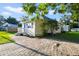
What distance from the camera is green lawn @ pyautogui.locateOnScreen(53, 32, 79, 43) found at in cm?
350

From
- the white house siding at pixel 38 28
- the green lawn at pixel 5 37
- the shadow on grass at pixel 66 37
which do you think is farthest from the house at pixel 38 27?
the green lawn at pixel 5 37

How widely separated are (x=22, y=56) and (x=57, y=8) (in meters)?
1.15

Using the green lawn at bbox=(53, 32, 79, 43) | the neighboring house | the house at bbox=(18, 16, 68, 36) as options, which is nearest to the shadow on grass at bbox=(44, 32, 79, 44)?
the green lawn at bbox=(53, 32, 79, 43)

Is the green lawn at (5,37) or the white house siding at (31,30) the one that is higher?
the white house siding at (31,30)

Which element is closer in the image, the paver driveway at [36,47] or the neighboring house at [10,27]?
the paver driveway at [36,47]

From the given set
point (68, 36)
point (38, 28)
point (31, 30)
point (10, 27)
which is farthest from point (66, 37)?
point (10, 27)

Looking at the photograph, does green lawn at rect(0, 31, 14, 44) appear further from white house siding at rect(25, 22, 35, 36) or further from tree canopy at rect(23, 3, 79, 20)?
tree canopy at rect(23, 3, 79, 20)

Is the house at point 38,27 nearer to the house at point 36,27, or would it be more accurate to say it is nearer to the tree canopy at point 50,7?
the house at point 36,27

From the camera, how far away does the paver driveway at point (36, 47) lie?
3.29 m

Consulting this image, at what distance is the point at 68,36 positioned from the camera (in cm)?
353

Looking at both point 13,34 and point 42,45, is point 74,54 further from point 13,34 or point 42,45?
point 13,34

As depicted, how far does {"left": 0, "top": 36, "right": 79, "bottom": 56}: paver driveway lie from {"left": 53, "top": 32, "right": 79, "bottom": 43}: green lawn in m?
0.12

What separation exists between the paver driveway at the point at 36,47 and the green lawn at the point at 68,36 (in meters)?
0.12

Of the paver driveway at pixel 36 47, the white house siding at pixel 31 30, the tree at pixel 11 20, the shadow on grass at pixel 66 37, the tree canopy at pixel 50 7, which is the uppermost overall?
the tree canopy at pixel 50 7
